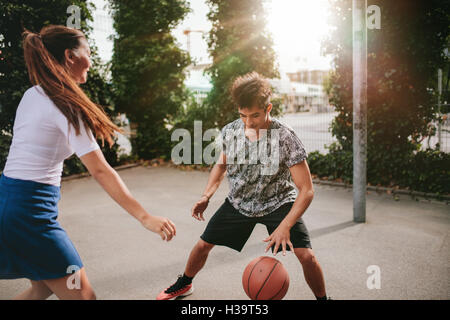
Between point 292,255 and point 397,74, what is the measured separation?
194 inches

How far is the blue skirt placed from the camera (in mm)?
1925

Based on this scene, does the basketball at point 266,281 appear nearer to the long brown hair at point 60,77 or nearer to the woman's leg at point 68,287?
the woman's leg at point 68,287

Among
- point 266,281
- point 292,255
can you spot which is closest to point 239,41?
point 292,255

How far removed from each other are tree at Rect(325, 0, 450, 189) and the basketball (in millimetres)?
5451

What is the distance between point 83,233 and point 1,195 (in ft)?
12.2

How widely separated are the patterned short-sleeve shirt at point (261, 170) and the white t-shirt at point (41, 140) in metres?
1.34

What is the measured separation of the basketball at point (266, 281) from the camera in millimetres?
2840

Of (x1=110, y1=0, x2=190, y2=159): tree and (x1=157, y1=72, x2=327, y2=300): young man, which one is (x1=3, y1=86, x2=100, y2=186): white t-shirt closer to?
(x1=157, y1=72, x2=327, y2=300): young man

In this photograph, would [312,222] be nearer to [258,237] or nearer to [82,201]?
[258,237]

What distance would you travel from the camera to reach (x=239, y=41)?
10117 millimetres

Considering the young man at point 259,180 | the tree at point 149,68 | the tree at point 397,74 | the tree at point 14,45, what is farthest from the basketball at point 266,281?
the tree at point 149,68

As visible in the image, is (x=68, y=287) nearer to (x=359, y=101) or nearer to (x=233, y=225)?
(x=233, y=225)

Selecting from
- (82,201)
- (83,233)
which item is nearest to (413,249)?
(83,233)

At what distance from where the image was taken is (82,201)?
7.38 m
